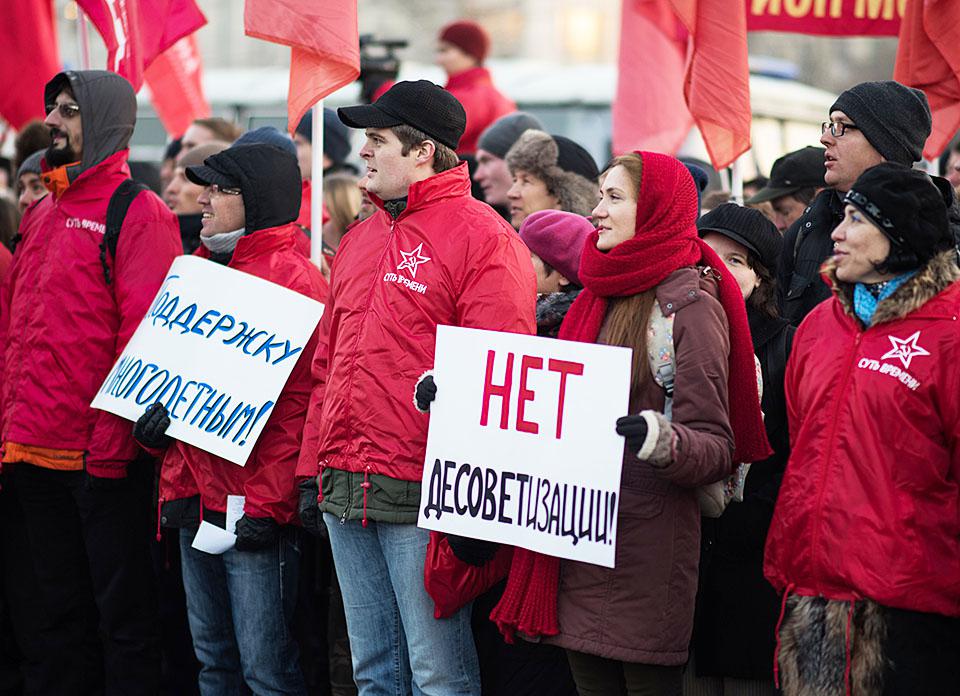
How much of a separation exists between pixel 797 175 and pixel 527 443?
2.73m

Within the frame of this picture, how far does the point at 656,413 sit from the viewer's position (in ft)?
12.4

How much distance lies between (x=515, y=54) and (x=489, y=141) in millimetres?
30666

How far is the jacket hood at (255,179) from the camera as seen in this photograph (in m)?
5.23

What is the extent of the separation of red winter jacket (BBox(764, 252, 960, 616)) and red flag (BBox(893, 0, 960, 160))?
7.68 ft

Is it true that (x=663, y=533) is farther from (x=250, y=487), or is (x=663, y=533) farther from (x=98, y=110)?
(x=98, y=110)

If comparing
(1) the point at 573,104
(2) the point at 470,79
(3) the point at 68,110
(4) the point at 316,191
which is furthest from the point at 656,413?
(1) the point at 573,104

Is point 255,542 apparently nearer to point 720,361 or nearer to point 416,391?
point 416,391

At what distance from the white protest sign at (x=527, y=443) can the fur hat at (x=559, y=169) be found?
84.1 inches

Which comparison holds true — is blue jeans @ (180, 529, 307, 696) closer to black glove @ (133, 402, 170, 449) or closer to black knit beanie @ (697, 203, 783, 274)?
black glove @ (133, 402, 170, 449)

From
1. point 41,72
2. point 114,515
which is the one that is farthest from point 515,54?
point 114,515

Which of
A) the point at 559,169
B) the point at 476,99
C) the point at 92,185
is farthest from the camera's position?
the point at 476,99

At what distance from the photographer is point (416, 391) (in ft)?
14.0

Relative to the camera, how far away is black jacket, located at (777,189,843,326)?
16.2 ft

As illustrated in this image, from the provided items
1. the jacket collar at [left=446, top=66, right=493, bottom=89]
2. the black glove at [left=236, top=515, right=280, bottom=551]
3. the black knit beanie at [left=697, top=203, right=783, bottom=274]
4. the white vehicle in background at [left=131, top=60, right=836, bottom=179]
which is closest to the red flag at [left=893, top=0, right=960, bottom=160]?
the black knit beanie at [left=697, top=203, right=783, bottom=274]
